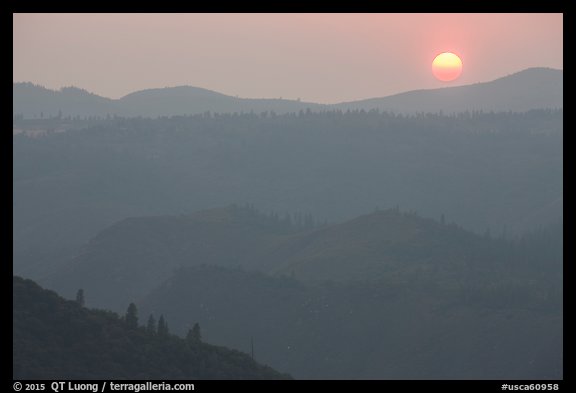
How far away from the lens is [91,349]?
82.3 meters

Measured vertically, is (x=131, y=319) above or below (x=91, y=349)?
above

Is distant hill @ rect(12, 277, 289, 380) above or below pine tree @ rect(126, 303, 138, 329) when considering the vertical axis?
below

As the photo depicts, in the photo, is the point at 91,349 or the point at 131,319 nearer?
the point at 91,349

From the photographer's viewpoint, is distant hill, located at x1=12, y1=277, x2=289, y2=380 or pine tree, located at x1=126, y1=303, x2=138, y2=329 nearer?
distant hill, located at x1=12, y1=277, x2=289, y2=380

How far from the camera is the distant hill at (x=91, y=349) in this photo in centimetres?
7919

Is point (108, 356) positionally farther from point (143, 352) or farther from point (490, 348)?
point (490, 348)

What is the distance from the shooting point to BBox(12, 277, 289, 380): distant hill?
79.2m
